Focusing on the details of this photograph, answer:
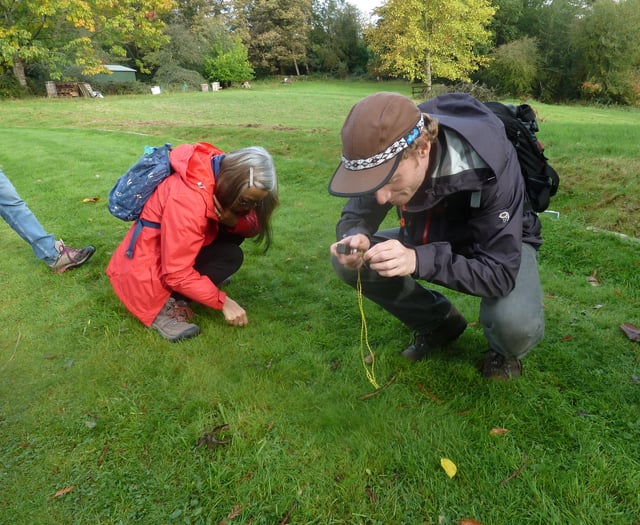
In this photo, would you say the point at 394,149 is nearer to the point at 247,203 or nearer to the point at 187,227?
the point at 247,203

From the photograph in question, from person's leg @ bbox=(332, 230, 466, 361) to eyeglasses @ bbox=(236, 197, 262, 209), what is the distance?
671mm

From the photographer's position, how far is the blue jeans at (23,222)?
4.12 m

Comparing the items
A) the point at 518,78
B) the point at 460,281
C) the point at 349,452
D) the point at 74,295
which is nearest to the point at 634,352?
the point at 460,281

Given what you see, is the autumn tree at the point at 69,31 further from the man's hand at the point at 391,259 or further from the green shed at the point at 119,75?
the man's hand at the point at 391,259

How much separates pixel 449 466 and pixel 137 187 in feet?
8.20

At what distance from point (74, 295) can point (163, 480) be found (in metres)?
2.35

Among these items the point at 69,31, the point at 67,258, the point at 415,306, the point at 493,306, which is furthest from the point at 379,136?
the point at 69,31

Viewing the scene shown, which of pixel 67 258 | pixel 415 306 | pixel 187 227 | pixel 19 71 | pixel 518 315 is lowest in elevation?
pixel 67 258

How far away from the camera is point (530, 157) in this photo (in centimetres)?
238

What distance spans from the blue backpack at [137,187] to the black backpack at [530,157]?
2124mm

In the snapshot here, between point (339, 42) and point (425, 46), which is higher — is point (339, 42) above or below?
above

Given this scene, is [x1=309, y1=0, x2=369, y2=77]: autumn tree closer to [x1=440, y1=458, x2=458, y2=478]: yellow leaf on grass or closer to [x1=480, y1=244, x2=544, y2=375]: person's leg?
[x1=480, y1=244, x2=544, y2=375]: person's leg

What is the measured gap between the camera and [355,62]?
52781 millimetres

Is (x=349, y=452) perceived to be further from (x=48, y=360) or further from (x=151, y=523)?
(x=48, y=360)
